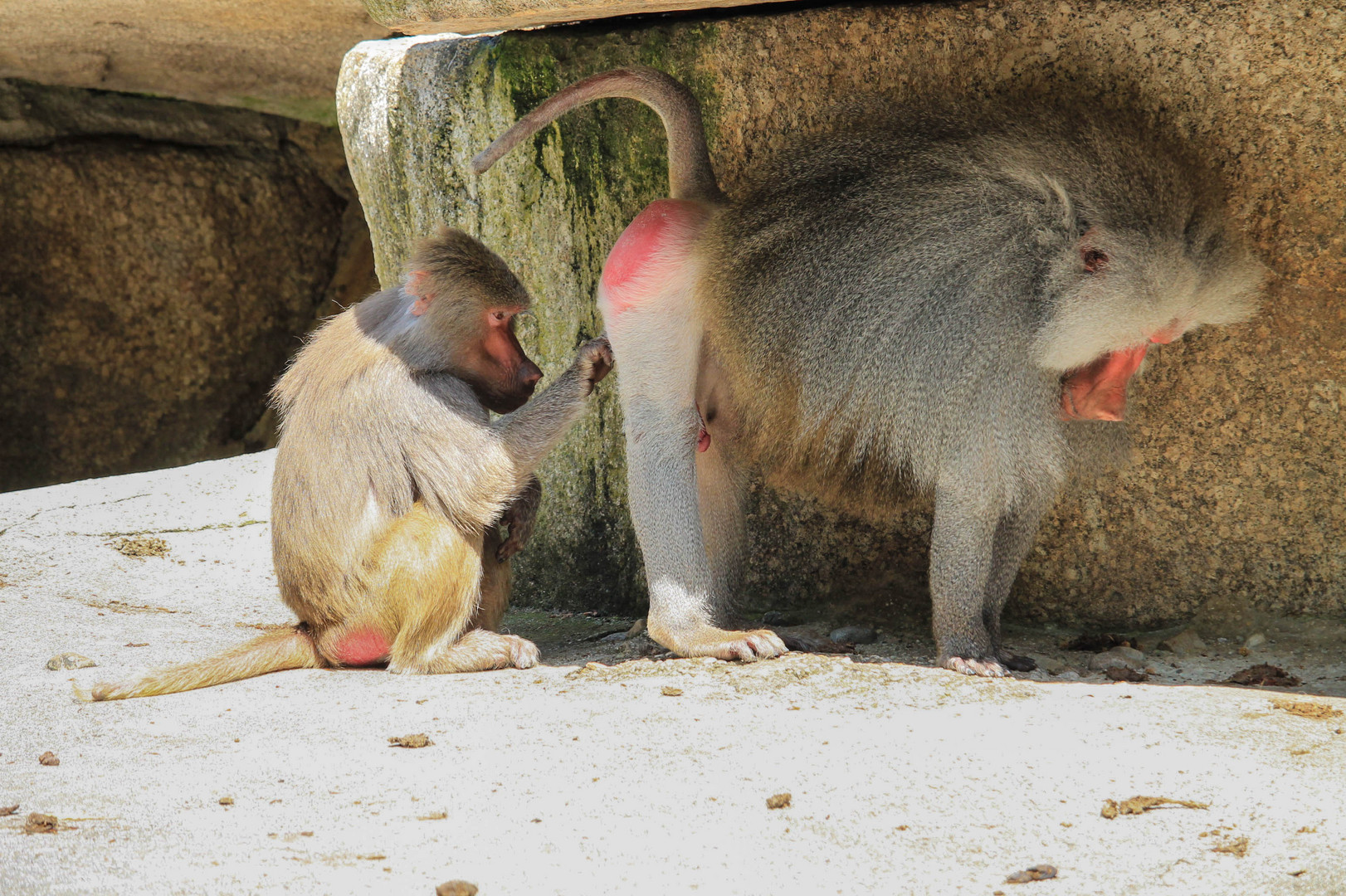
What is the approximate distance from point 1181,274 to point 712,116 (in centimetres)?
146

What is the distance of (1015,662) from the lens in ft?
11.4

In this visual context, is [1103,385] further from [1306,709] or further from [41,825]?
[41,825]

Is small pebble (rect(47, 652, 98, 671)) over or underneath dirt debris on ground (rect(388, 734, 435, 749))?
underneath

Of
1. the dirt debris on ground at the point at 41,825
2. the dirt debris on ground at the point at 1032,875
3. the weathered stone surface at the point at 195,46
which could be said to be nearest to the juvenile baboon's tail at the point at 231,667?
the dirt debris on ground at the point at 41,825

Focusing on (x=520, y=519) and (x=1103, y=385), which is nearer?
(x=1103, y=385)

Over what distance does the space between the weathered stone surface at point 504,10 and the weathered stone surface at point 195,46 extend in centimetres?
160

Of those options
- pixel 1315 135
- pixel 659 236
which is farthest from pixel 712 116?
pixel 1315 135

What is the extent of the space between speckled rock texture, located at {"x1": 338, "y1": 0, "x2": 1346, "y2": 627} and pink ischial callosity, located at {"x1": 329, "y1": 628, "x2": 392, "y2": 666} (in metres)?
0.93

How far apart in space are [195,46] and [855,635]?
13.3 feet

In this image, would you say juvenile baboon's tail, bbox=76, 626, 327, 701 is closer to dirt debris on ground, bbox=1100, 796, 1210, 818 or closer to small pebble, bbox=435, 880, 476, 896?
small pebble, bbox=435, 880, 476, 896

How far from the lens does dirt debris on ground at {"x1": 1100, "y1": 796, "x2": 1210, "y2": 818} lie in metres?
2.34

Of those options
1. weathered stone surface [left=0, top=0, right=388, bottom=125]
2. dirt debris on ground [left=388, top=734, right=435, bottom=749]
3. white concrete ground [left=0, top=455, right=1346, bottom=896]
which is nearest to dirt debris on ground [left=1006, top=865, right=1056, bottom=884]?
white concrete ground [left=0, top=455, right=1346, bottom=896]

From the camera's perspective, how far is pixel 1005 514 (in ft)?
11.5

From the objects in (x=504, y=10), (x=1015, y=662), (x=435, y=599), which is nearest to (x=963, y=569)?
(x=1015, y=662)
